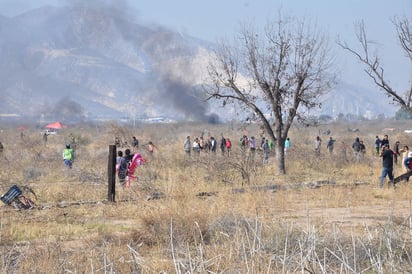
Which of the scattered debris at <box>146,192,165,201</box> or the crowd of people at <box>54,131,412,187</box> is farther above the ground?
the crowd of people at <box>54,131,412,187</box>

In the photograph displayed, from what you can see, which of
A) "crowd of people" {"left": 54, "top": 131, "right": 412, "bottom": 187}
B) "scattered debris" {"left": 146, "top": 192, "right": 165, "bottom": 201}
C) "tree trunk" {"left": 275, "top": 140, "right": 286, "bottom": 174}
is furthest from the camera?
"tree trunk" {"left": 275, "top": 140, "right": 286, "bottom": 174}

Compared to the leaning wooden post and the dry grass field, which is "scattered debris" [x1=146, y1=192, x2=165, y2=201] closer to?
the dry grass field

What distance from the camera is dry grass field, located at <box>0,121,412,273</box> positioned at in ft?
27.2

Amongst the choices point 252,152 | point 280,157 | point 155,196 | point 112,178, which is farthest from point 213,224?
point 252,152

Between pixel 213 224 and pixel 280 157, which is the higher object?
pixel 280 157

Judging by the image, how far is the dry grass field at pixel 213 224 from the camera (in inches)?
326

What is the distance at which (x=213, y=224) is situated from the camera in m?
12.7

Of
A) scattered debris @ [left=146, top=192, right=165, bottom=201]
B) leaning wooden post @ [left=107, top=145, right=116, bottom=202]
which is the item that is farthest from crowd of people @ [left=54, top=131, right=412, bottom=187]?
scattered debris @ [left=146, top=192, right=165, bottom=201]

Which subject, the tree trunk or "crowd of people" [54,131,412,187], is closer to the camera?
"crowd of people" [54,131,412,187]

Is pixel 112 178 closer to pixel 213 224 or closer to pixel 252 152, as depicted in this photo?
pixel 213 224

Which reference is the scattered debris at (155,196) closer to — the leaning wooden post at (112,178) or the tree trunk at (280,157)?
the leaning wooden post at (112,178)

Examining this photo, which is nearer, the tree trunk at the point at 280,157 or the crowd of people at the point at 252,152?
the crowd of people at the point at 252,152

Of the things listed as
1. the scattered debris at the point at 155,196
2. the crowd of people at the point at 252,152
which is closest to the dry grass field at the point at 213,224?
the scattered debris at the point at 155,196

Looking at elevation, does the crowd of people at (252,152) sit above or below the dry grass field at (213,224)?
above
